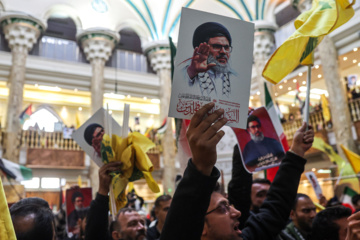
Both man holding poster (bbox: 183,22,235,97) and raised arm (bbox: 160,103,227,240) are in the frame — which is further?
man holding poster (bbox: 183,22,235,97)

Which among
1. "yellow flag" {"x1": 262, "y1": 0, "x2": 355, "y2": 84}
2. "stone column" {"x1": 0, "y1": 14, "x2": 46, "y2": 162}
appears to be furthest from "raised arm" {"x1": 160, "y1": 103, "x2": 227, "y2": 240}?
"stone column" {"x1": 0, "y1": 14, "x2": 46, "y2": 162}

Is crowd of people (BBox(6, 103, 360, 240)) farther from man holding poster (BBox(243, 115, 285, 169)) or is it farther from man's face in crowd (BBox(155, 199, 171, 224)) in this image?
man's face in crowd (BBox(155, 199, 171, 224))

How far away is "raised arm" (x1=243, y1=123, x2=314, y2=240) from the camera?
175 centimetres

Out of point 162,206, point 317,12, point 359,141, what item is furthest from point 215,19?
point 359,141

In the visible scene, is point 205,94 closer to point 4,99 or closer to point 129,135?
point 129,135

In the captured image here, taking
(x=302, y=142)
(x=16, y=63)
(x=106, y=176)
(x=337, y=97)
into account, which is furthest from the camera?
(x=16, y=63)

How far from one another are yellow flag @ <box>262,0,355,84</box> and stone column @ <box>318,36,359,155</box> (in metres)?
8.61

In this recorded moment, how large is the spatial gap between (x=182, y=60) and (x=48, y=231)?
2.90ft

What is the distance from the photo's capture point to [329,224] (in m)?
2.43

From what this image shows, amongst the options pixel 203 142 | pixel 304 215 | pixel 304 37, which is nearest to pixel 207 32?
pixel 203 142

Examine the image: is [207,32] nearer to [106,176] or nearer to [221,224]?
[221,224]

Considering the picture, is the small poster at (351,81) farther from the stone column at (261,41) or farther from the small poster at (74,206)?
the small poster at (74,206)

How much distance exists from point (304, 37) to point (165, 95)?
505 inches

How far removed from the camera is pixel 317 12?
238 cm
